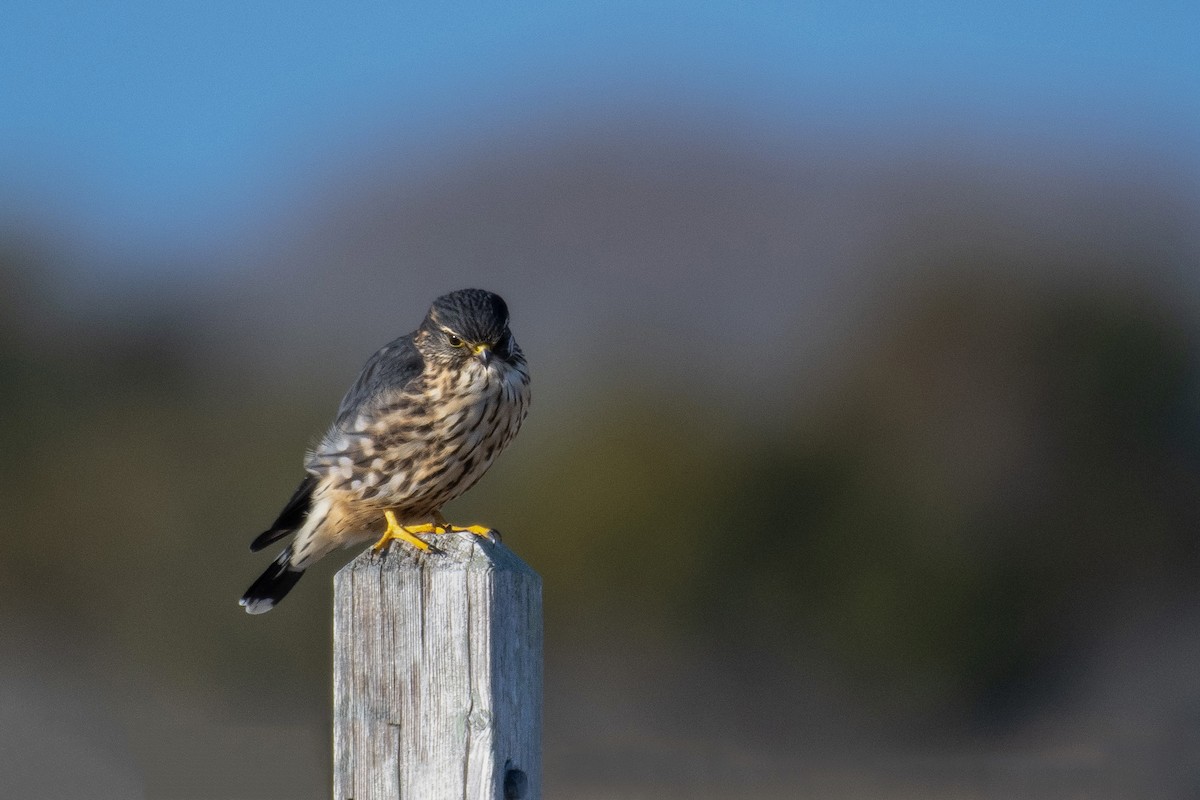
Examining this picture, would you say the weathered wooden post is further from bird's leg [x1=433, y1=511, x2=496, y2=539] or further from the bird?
the bird

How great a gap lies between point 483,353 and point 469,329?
8 cm

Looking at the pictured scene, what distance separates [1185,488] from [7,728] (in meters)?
12.5

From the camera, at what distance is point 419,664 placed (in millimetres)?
2447

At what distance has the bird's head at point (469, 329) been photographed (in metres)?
4.43

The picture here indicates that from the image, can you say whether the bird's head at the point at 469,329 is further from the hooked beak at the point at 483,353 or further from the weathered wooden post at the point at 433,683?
the weathered wooden post at the point at 433,683

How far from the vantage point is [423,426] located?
439 cm

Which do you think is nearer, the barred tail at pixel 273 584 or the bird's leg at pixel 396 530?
the bird's leg at pixel 396 530

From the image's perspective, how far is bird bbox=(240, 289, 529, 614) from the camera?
4367 mm

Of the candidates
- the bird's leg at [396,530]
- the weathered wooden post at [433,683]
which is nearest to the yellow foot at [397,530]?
the bird's leg at [396,530]

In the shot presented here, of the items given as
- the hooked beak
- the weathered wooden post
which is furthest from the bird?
the weathered wooden post

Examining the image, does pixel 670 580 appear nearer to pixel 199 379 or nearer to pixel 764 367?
pixel 764 367

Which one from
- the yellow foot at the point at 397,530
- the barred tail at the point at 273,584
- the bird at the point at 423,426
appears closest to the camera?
the yellow foot at the point at 397,530

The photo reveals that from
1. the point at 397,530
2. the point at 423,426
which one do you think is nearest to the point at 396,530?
the point at 397,530

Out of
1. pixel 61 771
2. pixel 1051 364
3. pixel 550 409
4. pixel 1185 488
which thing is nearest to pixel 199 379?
pixel 550 409
